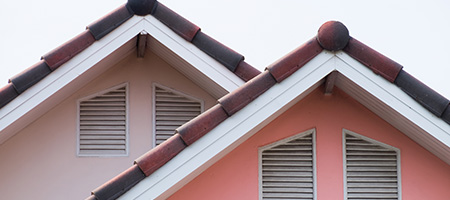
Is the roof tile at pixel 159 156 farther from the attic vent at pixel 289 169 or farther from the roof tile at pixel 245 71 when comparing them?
the roof tile at pixel 245 71

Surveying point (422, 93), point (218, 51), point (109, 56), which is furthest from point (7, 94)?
point (422, 93)

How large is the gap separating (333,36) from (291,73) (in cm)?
47

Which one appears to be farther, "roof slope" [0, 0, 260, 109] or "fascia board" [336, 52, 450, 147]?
"roof slope" [0, 0, 260, 109]

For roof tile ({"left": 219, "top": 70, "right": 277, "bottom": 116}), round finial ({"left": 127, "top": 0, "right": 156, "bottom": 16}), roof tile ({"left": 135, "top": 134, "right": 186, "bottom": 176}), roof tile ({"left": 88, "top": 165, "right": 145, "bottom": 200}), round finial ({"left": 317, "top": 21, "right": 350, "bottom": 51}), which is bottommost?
roof tile ({"left": 88, "top": 165, "right": 145, "bottom": 200})

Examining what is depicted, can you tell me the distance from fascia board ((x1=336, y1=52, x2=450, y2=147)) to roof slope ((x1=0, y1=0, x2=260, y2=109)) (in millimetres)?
1775

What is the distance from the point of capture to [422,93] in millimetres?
6430

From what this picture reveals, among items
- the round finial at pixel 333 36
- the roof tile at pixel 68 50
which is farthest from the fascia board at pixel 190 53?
the round finial at pixel 333 36

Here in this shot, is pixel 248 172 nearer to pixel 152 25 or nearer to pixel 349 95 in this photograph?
pixel 349 95

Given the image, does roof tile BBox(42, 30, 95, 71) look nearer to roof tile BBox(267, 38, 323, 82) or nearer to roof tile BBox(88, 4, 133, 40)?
roof tile BBox(88, 4, 133, 40)

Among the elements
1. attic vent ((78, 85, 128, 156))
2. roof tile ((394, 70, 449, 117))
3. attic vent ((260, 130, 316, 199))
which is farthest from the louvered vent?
roof tile ((394, 70, 449, 117))

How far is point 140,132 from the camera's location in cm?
952

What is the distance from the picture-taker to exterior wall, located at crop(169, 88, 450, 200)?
715cm

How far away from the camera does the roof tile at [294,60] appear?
255 inches

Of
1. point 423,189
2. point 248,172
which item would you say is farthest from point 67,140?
point 423,189
